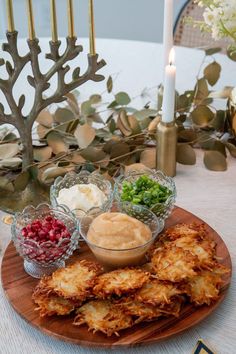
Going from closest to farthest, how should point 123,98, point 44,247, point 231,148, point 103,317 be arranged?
point 103,317, point 44,247, point 231,148, point 123,98

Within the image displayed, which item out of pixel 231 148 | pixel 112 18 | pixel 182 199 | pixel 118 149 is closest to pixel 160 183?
pixel 182 199

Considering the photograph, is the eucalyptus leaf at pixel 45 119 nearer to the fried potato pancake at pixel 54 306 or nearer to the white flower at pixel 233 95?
the white flower at pixel 233 95

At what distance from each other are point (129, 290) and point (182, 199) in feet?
1.51

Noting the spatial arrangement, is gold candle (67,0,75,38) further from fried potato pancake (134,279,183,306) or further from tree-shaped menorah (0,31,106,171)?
fried potato pancake (134,279,183,306)

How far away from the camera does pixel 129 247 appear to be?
1.03 metres

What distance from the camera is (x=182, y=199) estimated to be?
134cm

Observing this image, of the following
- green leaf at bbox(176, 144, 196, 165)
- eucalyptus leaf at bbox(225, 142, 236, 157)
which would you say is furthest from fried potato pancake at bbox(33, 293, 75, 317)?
eucalyptus leaf at bbox(225, 142, 236, 157)

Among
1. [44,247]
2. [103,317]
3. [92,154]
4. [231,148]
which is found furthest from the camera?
[231,148]

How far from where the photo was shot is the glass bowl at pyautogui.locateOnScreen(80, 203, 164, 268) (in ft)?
3.34

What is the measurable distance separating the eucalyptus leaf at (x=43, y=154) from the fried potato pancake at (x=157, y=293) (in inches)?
22.8

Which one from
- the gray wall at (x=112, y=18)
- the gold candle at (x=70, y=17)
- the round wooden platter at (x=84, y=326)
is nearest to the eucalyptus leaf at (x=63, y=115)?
the gold candle at (x=70, y=17)

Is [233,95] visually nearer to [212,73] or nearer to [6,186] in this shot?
[212,73]

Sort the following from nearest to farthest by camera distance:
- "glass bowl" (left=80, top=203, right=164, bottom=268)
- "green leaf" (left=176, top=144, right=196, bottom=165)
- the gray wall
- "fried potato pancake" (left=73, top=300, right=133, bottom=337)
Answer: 1. "fried potato pancake" (left=73, top=300, right=133, bottom=337)
2. "glass bowl" (left=80, top=203, right=164, bottom=268)
3. "green leaf" (left=176, top=144, right=196, bottom=165)
4. the gray wall

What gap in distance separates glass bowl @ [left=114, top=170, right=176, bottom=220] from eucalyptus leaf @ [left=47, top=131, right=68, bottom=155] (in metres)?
0.22
